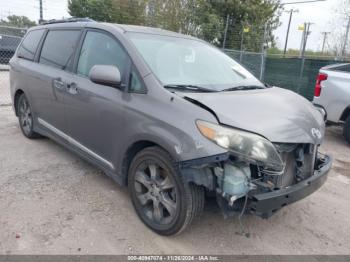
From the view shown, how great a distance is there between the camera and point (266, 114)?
8.50 feet

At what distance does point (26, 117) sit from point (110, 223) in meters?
2.83

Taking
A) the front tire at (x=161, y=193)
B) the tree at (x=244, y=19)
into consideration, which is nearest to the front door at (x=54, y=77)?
the front tire at (x=161, y=193)

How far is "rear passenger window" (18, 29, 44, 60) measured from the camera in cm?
459

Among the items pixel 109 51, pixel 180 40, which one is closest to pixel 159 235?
pixel 109 51

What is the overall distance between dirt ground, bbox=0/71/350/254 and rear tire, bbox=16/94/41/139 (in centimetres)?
91

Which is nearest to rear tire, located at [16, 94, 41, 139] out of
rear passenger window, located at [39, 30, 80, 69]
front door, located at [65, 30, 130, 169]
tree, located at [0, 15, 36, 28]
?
rear passenger window, located at [39, 30, 80, 69]

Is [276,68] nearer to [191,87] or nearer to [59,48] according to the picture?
[59,48]

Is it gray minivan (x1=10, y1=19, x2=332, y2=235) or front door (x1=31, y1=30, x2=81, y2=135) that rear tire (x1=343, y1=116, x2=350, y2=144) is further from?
front door (x1=31, y1=30, x2=81, y2=135)

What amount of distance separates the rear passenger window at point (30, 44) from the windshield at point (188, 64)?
2.10 metres

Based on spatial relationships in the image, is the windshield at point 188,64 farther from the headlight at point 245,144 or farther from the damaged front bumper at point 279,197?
the damaged front bumper at point 279,197

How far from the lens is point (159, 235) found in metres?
2.78

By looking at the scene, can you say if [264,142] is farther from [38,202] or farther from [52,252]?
[38,202]

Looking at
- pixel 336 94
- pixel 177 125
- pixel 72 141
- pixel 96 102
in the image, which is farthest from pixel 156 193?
pixel 336 94

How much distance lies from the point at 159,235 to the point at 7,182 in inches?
75.1
